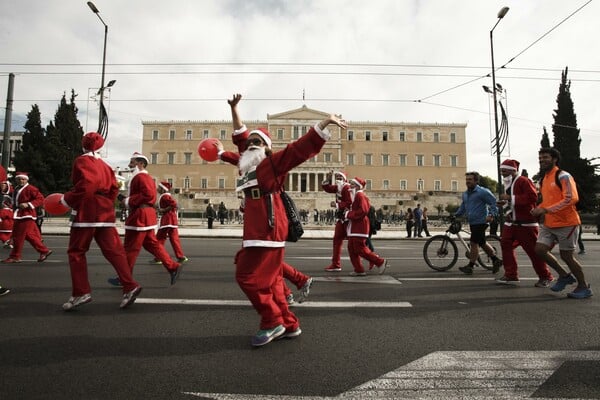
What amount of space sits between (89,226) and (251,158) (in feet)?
7.33

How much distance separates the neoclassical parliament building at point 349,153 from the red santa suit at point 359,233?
217 feet

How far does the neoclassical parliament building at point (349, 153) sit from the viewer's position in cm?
7575

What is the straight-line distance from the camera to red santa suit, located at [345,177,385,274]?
6855 millimetres

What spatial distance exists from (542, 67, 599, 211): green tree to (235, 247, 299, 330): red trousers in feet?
151

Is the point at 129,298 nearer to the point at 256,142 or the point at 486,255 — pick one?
the point at 256,142

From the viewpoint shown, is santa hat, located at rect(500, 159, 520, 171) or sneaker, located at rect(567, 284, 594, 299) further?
santa hat, located at rect(500, 159, 520, 171)

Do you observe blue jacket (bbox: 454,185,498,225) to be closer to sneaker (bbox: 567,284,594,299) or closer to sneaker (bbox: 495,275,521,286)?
sneaker (bbox: 495,275,521,286)

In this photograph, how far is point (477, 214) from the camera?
721 centimetres

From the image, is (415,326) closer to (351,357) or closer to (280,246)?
(351,357)

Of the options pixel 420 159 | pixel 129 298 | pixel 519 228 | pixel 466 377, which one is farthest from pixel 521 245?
pixel 420 159

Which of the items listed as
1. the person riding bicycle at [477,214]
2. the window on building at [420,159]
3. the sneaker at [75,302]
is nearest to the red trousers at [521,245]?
the person riding bicycle at [477,214]

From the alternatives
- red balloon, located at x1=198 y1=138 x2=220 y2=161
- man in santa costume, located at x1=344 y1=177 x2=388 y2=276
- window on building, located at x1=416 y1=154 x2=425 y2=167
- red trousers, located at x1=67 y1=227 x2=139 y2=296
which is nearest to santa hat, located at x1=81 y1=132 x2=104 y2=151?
red trousers, located at x1=67 y1=227 x2=139 y2=296

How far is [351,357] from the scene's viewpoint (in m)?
2.88

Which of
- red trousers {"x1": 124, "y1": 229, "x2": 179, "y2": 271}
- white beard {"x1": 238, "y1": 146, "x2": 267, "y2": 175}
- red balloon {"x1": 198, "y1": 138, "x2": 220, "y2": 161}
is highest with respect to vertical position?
red balloon {"x1": 198, "y1": 138, "x2": 220, "y2": 161}
